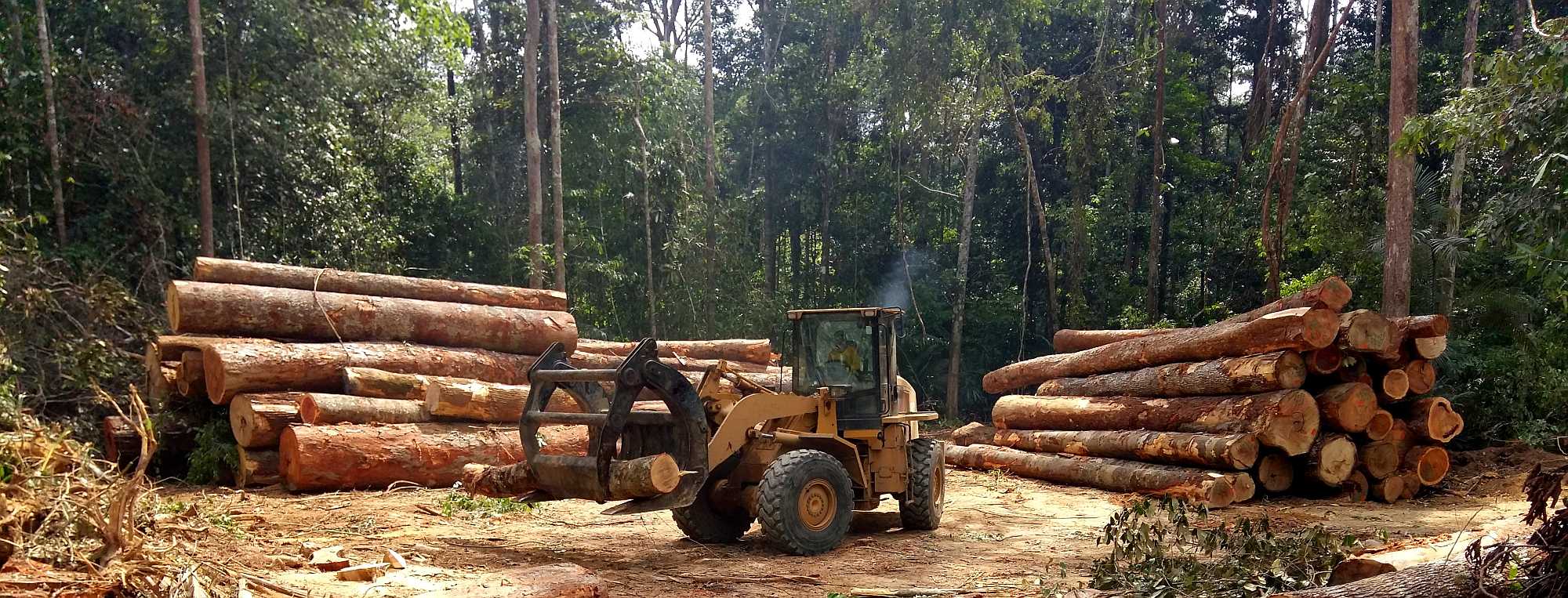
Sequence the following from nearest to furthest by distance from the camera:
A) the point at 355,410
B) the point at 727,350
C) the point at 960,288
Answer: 1. the point at 355,410
2. the point at 727,350
3. the point at 960,288

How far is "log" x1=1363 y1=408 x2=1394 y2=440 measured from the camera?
1169 centimetres

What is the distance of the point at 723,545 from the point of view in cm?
870

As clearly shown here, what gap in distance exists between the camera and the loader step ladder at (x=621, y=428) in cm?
757

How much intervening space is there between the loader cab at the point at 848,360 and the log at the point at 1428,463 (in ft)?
20.7

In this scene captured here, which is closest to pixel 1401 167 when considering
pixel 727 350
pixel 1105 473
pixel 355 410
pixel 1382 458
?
pixel 1382 458

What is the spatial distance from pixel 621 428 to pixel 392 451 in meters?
5.46

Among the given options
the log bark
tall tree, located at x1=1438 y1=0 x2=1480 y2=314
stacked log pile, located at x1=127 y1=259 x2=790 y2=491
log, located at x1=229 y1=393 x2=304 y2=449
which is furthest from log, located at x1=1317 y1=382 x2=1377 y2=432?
log, located at x1=229 y1=393 x2=304 y2=449

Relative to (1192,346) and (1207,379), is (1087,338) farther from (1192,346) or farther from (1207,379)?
(1207,379)

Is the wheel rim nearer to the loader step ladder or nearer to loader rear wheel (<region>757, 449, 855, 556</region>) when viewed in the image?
loader rear wheel (<region>757, 449, 855, 556</region>)

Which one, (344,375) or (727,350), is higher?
(344,375)

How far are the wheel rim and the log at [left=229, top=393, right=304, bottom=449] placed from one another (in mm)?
6461

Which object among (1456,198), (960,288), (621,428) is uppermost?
(1456,198)

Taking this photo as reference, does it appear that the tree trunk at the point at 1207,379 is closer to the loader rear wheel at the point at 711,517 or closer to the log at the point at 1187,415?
the log at the point at 1187,415

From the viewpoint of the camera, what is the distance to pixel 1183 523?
800cm
